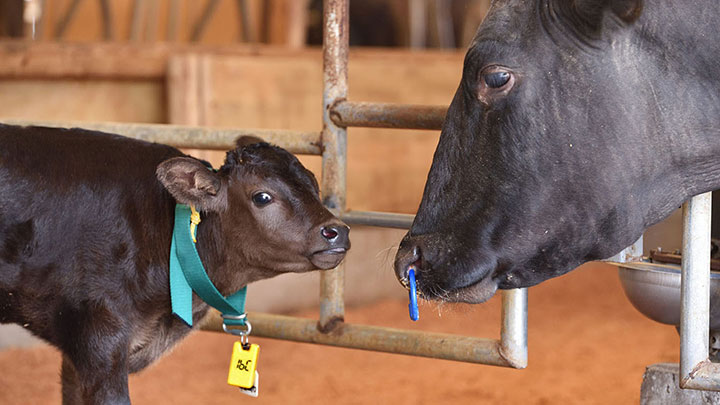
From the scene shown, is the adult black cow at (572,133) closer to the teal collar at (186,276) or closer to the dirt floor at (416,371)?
the teal collar at (186,276)

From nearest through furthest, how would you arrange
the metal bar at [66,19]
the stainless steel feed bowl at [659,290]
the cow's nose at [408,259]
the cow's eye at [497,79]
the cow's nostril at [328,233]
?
the cow's eye at [497,79]
the cow's nose at [408,259]
the stainless steel feed bowl at [659,290]
the cow's nostril at [328,233]
the metal bar at [66,19]

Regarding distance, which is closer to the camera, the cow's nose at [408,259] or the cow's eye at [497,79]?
the cow's eye at [497,79]

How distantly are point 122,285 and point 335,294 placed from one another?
948 mm

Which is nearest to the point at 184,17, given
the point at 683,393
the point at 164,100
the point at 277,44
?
the point at 277,44

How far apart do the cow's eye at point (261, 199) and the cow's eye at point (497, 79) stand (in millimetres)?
1028

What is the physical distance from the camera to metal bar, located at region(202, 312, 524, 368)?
3242 millimetres

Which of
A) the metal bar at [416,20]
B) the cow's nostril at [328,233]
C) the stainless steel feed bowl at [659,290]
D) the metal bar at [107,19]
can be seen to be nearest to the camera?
the stainless steel feed bowl at [659,290]

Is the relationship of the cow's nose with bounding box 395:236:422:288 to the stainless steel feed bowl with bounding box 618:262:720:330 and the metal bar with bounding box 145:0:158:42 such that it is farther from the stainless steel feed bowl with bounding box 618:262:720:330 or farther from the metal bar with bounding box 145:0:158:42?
the metal bar with bounding box 145:0:158:42

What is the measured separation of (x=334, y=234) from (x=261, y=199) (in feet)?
0.90

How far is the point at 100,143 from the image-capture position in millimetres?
3170

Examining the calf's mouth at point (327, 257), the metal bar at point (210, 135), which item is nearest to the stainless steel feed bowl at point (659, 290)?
the calf's mouth at point (327, 257)

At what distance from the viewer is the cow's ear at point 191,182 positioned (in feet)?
9.59

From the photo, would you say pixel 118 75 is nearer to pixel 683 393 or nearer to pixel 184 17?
pixel 184 17

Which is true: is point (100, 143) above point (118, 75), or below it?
below
